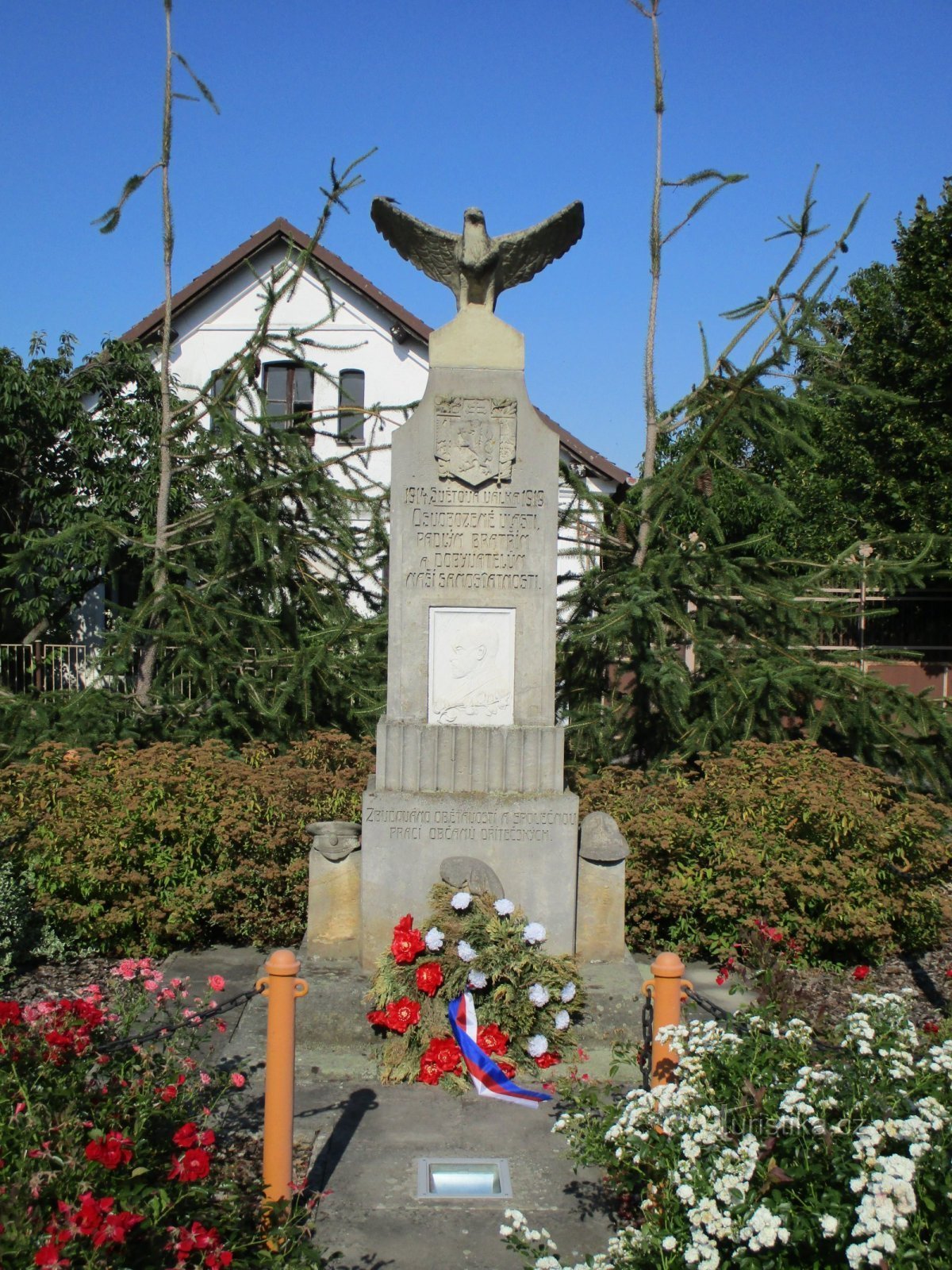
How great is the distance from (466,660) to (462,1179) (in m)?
2.65

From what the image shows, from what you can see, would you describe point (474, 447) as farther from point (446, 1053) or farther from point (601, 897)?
point (446, 1053)

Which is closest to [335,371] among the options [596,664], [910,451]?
[910,451]

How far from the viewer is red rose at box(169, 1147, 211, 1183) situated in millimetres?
3250

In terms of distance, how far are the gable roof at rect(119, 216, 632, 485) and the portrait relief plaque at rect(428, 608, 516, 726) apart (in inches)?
499

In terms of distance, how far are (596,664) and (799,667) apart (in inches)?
67.0

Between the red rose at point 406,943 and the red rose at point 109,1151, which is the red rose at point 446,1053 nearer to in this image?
the red rose at point 406,943

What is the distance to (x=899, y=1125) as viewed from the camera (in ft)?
10.0

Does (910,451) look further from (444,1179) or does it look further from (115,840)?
(444,1179)

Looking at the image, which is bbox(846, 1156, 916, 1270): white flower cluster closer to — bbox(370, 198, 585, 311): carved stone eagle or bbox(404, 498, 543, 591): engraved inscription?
bbox(404, 498, 543, 591): engraved inscription

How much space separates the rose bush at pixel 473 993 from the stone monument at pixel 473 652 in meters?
0.47

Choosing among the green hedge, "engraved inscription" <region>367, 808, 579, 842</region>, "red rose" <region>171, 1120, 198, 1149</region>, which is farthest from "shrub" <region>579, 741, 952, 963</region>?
"red rose" <region>171, 1120, 198, 1149</region>

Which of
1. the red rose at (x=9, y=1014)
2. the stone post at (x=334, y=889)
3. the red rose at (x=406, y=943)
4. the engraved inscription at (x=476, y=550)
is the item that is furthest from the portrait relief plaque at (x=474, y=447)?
the red rose at (x=9, y=1014)

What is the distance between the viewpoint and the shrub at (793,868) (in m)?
7.02

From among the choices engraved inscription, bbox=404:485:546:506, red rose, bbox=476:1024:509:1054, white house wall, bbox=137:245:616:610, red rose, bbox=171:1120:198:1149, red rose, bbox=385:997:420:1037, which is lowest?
red rose, bbox=476:1024:509:1054
